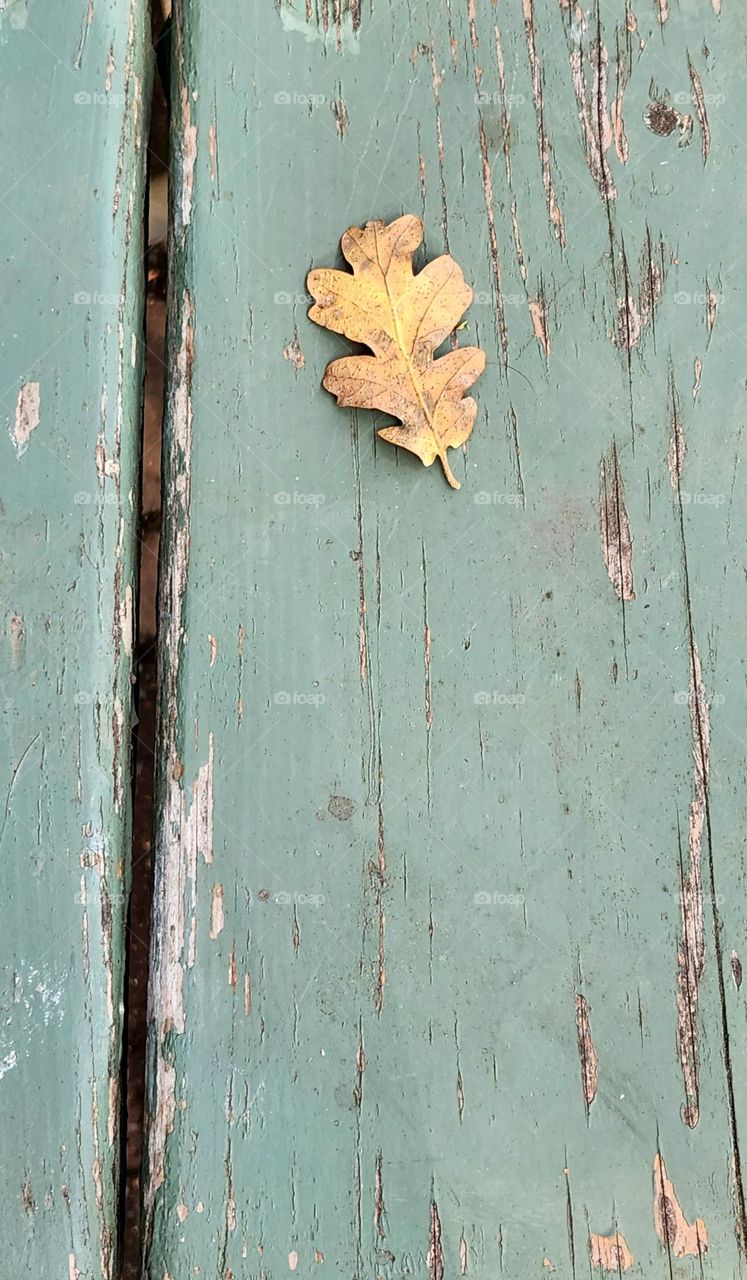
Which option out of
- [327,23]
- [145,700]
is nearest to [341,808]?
[145,700]

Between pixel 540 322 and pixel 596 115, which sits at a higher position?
pixel 596 115

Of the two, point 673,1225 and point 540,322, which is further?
point 540,322

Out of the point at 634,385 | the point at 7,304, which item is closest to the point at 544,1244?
the point at 634,385

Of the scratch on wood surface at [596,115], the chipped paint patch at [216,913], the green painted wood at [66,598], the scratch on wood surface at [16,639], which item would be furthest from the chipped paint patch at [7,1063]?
the scratch on wood surface at [596,115]

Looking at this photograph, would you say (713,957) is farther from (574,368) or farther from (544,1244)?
(574,368)

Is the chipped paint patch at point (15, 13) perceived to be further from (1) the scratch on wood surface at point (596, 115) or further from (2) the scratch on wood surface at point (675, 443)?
(2) the scratch on wood surface at point (675, 443)

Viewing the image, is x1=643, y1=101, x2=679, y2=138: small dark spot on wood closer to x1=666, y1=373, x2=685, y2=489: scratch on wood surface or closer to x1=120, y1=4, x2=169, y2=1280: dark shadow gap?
x1=666, y1=373, x2=685, y2=489: scratch on wood surface

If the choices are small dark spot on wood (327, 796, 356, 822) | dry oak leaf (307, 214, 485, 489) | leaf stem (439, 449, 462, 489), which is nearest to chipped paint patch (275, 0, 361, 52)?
dry oak leaf (307, 214, 485, 489)

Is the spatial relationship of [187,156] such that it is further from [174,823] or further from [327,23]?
[174,823]
